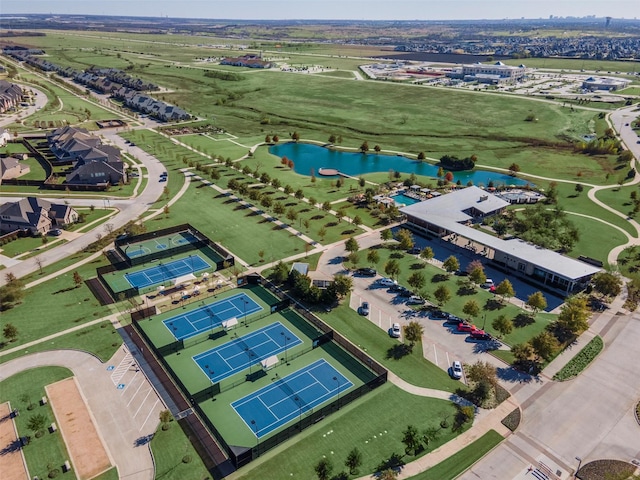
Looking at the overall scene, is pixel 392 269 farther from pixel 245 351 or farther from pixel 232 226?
pixel 232 226

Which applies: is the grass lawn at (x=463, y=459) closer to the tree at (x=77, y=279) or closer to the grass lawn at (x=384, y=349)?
the grass lawn at (x=384, y=349)

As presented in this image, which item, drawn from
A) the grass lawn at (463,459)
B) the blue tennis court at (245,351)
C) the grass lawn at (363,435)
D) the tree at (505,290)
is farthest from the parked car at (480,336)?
the blue tennis court at (245,351)

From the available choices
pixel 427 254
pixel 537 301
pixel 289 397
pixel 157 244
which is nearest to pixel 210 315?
pixel 289 397

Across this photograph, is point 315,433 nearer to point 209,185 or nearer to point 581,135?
point 209,185

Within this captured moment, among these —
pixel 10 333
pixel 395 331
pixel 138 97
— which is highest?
pixel 138 97

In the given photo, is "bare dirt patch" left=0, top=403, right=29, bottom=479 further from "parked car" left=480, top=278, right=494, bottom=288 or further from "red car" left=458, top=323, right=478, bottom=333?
"parked car" left=480, top=278, right=494, bottom=288
